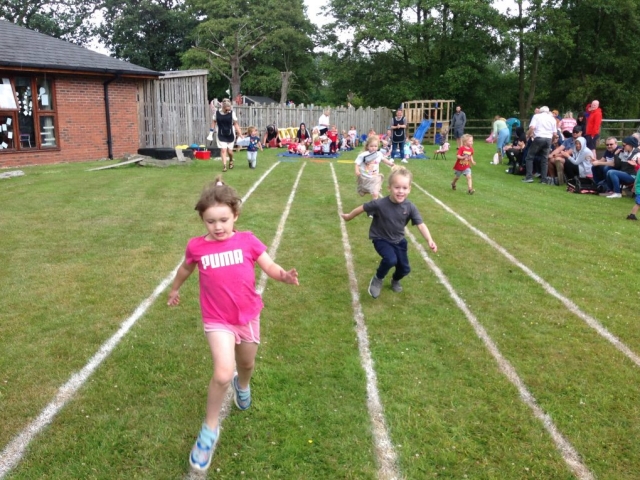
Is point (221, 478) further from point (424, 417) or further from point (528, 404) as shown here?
point (528, 404)

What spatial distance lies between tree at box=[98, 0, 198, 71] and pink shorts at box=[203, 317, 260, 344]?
5547 cm

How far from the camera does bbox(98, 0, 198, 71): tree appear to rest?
54000 millimetres

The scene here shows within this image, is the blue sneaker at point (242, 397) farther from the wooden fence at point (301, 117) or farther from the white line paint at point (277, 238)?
the wooden fence at point (301, 117)

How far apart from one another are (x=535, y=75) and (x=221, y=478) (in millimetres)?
44173

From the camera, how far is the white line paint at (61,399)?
3.10 meters

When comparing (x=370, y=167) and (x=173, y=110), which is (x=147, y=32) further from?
(x=370, y=167)

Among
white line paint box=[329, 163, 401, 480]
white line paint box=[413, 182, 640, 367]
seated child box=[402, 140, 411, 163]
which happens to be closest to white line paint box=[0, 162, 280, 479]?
white line paint box=[329, 163, 401, 480]

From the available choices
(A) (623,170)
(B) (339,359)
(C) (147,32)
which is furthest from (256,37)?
(B) (339,359)

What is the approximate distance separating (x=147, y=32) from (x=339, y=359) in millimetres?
58911

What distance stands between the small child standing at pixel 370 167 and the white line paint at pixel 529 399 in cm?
384

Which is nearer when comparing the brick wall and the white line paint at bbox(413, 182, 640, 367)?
the white line paint at bbox(413, 182, 640, 367)

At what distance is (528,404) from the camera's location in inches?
148

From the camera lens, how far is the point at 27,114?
1697cm

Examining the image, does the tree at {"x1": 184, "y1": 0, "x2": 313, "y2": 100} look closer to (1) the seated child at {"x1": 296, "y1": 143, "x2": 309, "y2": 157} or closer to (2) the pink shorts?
(1) the seated child at {"x1": 296, "y1": 143, "x2": 309, "y2": 157}
